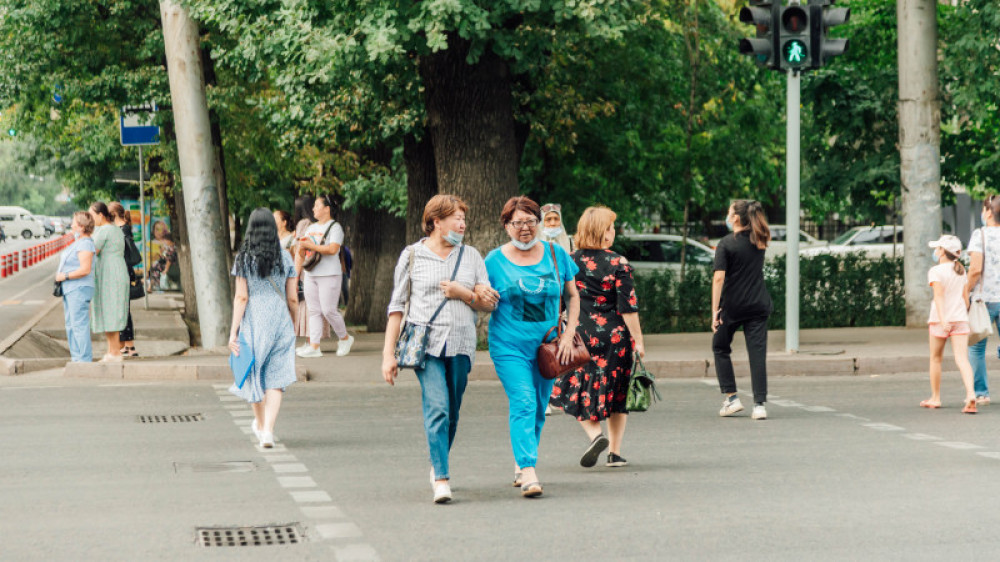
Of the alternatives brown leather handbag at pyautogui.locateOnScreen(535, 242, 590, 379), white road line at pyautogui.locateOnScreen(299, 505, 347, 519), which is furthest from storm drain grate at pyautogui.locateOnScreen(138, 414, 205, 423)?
brown leather handbag at pyautogui.locateOnScreen(535, 242, 590, 379)

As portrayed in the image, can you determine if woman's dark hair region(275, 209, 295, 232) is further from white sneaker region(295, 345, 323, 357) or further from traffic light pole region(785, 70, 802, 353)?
traffic light pole region(785, 70, 802, 353)

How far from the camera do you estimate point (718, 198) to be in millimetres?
24344

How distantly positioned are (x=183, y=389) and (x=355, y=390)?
1.69 meters

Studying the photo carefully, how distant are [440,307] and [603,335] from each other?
1636mm

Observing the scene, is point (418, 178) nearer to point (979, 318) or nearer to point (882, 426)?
point (979, 318)

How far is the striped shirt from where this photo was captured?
25.8ft

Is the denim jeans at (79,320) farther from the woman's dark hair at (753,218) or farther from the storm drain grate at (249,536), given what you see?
the storm drain grate at (249,536)

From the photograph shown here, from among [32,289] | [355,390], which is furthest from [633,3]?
[32,289]

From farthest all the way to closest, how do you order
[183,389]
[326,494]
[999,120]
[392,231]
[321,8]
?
[392,231] → [999,120] → [321,8] → [183,389] → [326,494]

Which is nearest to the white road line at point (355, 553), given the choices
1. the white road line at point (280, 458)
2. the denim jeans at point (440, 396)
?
the denim jeans at point (440, 396)

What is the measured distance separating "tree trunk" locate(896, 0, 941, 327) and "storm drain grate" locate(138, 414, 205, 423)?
435 inches

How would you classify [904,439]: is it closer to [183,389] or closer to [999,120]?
[183,389]

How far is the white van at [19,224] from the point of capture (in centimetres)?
11300

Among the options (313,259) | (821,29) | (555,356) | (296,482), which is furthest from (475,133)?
(555,356)
